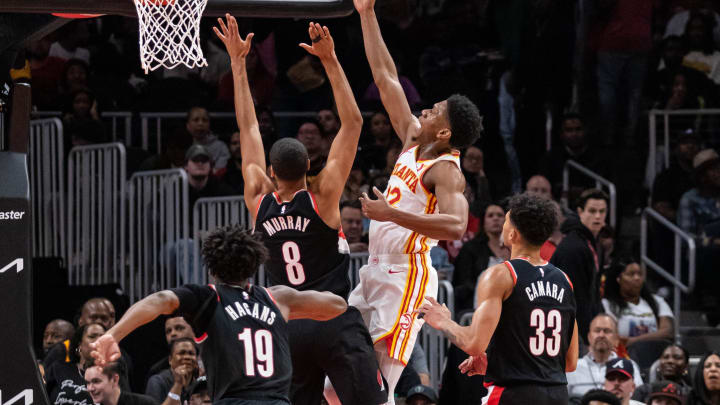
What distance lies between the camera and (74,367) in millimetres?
9211

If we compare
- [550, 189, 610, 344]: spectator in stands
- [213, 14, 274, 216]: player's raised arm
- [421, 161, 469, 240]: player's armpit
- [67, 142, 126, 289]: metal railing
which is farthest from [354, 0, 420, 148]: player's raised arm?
[67, 142, 126, 289]: metal railing

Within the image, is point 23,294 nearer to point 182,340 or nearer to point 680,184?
point 182,340

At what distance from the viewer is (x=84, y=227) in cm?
1112

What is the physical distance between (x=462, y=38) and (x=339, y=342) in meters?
8.58

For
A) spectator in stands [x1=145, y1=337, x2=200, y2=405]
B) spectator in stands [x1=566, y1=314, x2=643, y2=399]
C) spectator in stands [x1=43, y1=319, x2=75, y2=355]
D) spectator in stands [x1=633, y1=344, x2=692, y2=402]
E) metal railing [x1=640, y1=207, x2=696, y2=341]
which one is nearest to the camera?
spectator in stands [x1=145, y1=337, x2=200, y2=405]

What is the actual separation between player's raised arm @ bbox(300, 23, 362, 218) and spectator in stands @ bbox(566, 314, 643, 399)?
3813mm

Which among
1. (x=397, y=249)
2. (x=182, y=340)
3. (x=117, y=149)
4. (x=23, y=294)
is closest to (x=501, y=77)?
(x=117, y=149)

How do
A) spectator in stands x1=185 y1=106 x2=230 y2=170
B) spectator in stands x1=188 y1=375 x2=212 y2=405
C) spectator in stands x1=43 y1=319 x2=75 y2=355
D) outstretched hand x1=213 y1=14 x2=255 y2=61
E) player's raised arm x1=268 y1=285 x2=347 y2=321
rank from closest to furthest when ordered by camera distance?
player's raised arm x1=268 y1=285 x2=347 y2=321 → outstretched hand x1=213 y1=14 x2=255 y2=61 → spectator in stands x1=188 y1=375 x2=212 y2=405 → spectator in stands x1=43 y1=319 x2=75 y2=355 → spectator in stands x1=185 y1=106 x2=230 y2=170

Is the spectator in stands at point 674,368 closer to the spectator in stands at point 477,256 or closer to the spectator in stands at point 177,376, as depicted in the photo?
the spectator in stands at point 477,256

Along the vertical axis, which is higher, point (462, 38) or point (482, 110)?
point (462, 38)

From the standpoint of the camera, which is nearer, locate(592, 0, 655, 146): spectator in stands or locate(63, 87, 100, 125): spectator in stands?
locate(63, 87, 100, 125): spectator in stands

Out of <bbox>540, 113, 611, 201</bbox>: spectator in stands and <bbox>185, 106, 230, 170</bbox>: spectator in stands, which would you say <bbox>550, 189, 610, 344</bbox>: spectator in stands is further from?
<bbox>185, 106, 230, 170</bbox>: spectator in stands

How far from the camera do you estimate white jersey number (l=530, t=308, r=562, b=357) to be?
20.9ft

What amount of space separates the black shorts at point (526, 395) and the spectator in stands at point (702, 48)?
8398 millimetres
